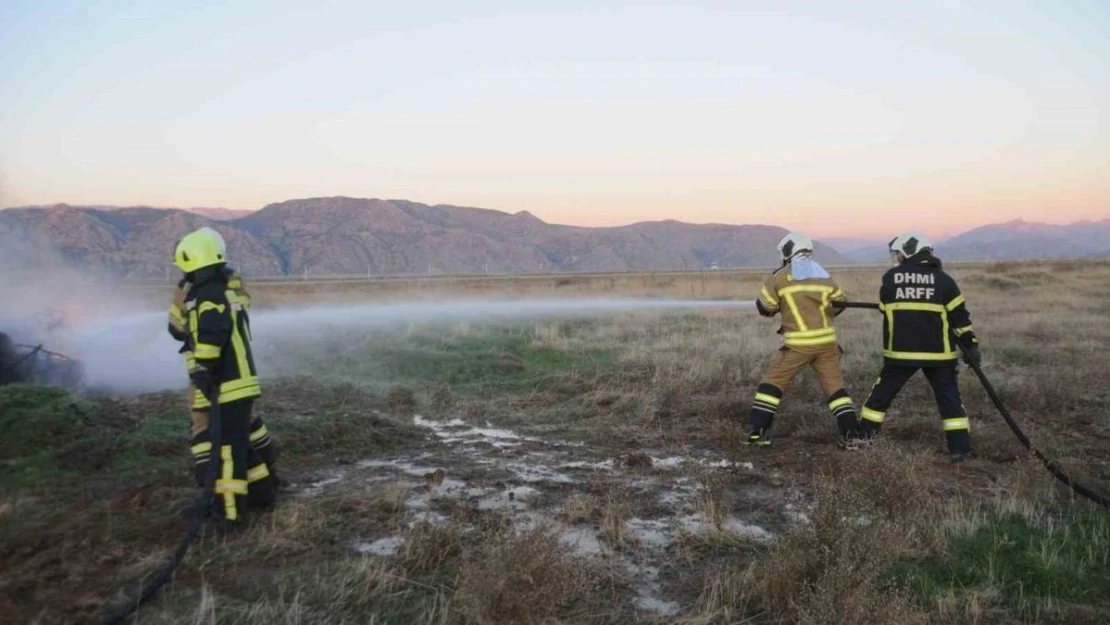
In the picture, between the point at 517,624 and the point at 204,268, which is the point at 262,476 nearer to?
the point at 204,268

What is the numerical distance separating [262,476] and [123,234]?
338ft

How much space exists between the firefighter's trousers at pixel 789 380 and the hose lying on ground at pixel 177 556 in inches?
193

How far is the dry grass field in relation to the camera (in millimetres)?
3881

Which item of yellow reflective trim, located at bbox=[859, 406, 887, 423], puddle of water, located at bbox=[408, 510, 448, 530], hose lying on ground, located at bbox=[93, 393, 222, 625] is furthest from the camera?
yellow reflective trim, located at bbox=[859, 406, 887, 423]

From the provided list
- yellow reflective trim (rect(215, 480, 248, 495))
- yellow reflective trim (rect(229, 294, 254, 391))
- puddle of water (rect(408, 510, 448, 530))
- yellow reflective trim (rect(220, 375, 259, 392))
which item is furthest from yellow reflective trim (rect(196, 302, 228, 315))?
puddle of water (rect(408, 510, 448, 530))

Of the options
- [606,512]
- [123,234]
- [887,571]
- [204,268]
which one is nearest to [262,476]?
[204,268]

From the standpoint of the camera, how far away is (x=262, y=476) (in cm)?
550

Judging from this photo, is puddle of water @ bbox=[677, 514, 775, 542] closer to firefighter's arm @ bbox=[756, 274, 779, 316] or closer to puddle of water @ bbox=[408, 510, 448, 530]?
puddle of water @ bbox=[408, 510, 448, 530]

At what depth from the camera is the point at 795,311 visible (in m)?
7.43

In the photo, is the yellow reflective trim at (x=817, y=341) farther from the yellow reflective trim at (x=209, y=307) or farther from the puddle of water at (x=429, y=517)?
the yellow reflective trim at (x=209, y=307)

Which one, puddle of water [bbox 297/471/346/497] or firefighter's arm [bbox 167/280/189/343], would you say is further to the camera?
puddle of water [bbox 297/471/346/497]

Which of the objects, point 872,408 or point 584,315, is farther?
point 584,315

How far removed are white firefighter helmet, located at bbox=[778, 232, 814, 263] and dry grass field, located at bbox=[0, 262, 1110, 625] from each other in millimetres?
1828

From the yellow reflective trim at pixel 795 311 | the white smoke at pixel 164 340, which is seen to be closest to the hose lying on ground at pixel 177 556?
the yellow reflective trim at pixel 795 311
